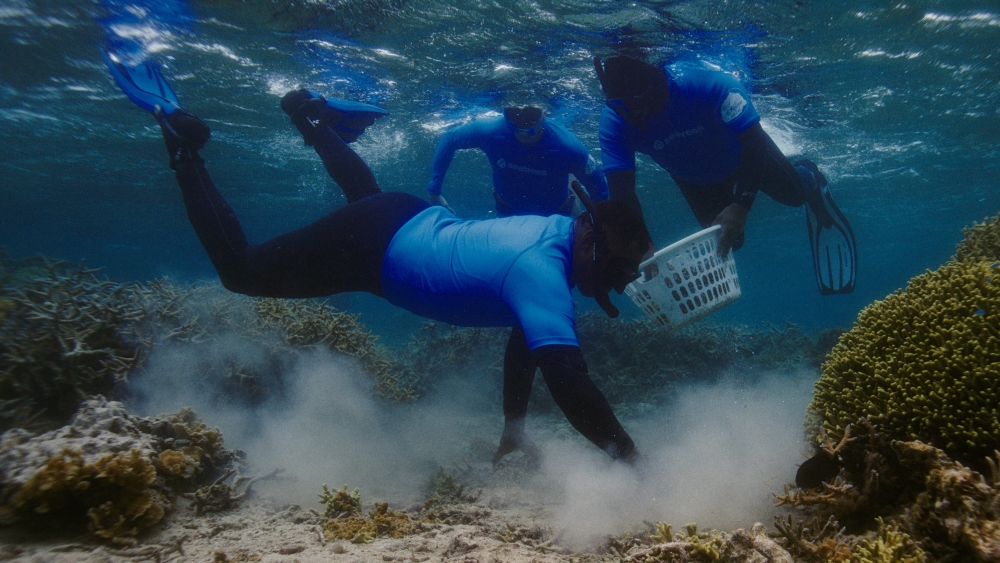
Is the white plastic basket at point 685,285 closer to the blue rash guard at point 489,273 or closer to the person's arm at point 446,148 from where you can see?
the blue rash guard at point 489,273

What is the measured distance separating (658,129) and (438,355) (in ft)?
19.1

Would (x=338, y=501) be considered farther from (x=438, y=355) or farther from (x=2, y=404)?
(x=438, y=355)

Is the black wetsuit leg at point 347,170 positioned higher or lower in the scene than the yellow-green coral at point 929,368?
higher

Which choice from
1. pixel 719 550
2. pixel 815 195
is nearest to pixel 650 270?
pixel 719 550

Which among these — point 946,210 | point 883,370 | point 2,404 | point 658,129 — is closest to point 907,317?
point 883,370

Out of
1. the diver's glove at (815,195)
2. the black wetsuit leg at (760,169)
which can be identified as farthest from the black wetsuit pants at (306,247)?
the diver's glove at (815,195)

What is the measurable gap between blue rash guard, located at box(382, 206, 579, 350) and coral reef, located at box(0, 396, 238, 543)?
2047 mm

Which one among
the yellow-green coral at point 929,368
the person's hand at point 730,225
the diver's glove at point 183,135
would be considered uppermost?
the diver's glove at point 183,135

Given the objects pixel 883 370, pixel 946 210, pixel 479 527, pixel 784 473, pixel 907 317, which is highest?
pixel 907 317

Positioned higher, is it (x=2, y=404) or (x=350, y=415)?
(x=2, y=404)

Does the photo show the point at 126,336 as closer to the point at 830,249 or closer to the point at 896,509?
→ the point at 896,509

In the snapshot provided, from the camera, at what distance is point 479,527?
331cm

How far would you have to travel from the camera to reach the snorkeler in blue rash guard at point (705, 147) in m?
5.75

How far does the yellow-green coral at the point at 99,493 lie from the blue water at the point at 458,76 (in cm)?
786
